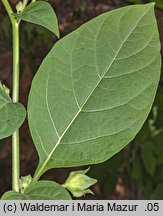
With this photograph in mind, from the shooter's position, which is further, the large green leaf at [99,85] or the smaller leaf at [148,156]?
the smaller leaf at [148,156]

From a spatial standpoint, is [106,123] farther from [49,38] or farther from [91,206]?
[49,38]

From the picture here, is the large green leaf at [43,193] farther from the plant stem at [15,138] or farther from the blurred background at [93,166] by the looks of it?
the blurred background at [93,166]

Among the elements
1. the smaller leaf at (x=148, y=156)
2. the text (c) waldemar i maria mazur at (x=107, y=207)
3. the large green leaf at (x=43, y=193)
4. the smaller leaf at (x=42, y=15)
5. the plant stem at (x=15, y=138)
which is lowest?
the smaller leaf at (x=148, y=156)

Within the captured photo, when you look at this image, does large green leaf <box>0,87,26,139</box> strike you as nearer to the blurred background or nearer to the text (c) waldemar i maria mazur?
the text (c) waldemar i maria mazur

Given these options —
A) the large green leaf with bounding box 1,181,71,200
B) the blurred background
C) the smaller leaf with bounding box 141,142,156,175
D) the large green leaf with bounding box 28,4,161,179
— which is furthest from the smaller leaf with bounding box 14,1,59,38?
the smaller leaf with bounding box 141,142,156,175

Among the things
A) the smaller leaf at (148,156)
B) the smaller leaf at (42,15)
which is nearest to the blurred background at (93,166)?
the smaller leaf at (148,156)

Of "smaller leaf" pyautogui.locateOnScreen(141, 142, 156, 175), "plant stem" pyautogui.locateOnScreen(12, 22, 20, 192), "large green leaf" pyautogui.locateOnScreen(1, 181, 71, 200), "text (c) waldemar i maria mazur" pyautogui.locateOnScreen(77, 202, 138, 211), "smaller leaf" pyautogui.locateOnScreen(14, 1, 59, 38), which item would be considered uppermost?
"smaller leaf" pyautogui.locateOnScreen(14, 1, 59, 38)

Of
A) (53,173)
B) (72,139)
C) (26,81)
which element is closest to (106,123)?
(72,139)
